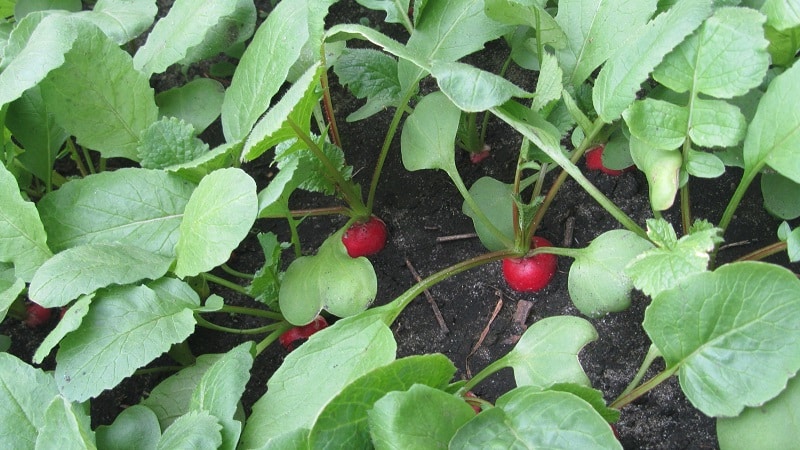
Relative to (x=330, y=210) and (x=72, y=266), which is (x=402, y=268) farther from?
(x=72, y=266)

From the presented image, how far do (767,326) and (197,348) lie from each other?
0.97m

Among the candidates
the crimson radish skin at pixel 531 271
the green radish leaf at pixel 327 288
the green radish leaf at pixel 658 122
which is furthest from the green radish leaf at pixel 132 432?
the green radish leaf at pixel 658 122

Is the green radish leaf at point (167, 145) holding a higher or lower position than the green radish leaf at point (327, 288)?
higher

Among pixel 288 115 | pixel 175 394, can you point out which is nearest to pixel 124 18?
pixel 288 115

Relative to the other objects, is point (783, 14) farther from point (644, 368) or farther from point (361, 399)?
point (361, 399)

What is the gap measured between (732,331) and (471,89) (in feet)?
1.50

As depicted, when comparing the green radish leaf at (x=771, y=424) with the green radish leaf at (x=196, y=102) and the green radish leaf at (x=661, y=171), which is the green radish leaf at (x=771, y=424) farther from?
the green radish leaf at (x=196, y=102)

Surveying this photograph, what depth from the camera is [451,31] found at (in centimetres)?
129

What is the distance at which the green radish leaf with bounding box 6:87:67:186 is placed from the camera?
4.60ft

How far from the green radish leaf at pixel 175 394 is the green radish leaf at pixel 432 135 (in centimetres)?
48

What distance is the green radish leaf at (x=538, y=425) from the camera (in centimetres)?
85

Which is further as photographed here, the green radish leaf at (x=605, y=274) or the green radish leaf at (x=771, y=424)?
the green radish leaf at (x=605, y=274)

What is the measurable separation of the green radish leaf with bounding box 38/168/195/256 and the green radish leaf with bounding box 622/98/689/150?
75cm

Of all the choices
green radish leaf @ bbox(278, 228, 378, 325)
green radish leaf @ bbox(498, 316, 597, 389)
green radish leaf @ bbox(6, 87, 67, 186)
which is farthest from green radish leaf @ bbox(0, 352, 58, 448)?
green radish leaf @ bbox(498, 316, 597, 389)
